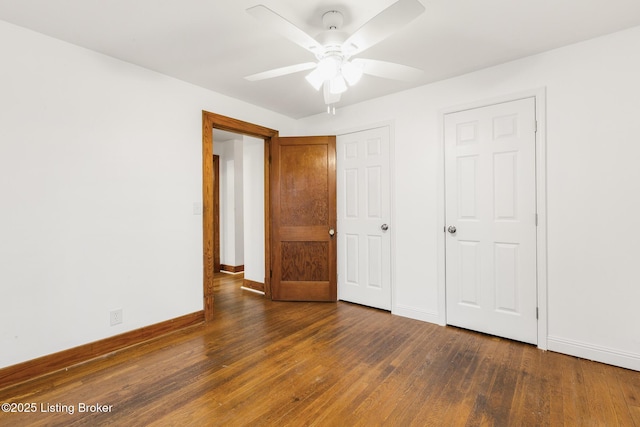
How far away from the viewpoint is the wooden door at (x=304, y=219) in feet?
12.3

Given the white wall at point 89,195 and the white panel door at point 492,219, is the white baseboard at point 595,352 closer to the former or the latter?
the white panel door at point 492,219

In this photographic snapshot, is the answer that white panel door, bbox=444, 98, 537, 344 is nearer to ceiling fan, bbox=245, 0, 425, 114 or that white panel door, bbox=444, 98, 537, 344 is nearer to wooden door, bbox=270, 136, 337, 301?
ceiling fan, bbox=245, 0, 425, 114

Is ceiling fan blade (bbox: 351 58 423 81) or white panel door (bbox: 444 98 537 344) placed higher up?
ceiling fan blade (bbox: 351 58 423 81)

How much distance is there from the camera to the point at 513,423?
1.59m

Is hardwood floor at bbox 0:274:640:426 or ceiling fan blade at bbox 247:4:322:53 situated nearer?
ceiling fan blade at bbox 247:4:322:53

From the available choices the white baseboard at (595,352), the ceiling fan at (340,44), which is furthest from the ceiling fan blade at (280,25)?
the white baseboard at (595,352)

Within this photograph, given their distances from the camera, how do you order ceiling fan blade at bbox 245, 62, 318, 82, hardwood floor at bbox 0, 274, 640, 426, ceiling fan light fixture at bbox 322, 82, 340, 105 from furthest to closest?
1. ceiling fan light fixture at bbox 322, 82, 340, 105
2. ceiling fan blade at bbox 245, 62, 318, 82
3. hardwood floor at bbox 0, 274, 640, 426

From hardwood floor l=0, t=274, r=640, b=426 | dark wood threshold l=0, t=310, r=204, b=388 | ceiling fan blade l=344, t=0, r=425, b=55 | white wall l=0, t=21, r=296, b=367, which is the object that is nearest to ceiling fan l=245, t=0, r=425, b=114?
ceiling fan blade l=344, t=0, r=425, b=55

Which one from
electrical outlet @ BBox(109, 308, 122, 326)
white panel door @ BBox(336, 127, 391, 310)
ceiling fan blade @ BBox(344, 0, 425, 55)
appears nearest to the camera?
ceiling fan blade @ BBox(344, 0, 425, 55)

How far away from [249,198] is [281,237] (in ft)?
3.06

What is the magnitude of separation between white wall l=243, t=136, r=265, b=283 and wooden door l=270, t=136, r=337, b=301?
1.36ft

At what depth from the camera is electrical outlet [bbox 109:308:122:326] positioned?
8.10 ft

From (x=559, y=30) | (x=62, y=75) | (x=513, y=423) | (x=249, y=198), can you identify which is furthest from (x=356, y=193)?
(x=62, y=75)

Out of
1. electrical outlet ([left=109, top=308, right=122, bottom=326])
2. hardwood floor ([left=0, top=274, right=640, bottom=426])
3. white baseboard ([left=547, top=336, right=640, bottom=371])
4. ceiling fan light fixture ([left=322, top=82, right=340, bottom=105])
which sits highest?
ceiling fan light fixture ([left=322, top=82, right=340, bottom=105])
